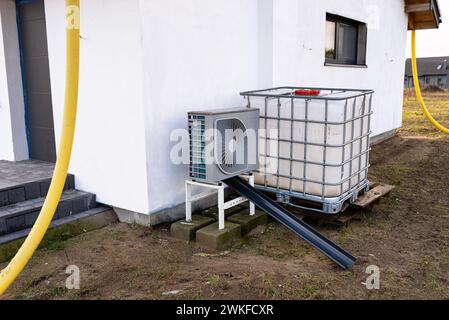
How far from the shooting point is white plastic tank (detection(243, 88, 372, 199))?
4301 mm

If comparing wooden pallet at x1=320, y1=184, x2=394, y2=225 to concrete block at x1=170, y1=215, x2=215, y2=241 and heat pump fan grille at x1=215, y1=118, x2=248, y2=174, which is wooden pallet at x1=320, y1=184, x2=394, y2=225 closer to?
heat pump fan grille at x1=215, y1=118, x2=248, y2=174

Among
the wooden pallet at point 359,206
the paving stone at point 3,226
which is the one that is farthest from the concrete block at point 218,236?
the paving stone at point 3,226

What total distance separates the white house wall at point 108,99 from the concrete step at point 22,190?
44 centimetres

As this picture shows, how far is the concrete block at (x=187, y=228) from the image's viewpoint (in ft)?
14.0

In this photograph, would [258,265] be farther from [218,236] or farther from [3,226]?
[3,226]

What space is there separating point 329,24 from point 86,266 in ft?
19.1

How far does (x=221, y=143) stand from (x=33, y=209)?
2.00m

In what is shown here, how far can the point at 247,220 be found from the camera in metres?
4.54

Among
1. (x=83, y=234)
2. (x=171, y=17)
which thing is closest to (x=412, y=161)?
(x=171, y=17)

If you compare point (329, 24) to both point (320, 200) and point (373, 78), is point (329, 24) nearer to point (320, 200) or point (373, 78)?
point (373, 78)

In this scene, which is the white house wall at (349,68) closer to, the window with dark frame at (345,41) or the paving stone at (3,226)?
the window with dark frame at (345,41)

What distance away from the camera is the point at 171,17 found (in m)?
4.35

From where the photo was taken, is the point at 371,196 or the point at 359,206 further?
the point at 371,196

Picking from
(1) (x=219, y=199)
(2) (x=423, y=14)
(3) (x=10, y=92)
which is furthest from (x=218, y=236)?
(2) (x=423, y=14)
